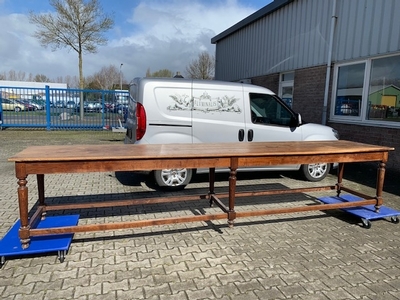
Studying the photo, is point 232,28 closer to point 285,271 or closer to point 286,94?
point 286,94

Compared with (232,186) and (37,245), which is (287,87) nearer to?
(232,186)

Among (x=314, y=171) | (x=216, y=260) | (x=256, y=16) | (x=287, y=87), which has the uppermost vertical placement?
(x=256, y=16)

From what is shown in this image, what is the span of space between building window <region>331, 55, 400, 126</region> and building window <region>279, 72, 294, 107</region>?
2303mm

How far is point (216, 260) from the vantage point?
3.24 meters

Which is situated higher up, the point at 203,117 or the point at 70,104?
the point at 70,104

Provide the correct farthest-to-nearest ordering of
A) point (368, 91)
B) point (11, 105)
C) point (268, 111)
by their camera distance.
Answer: point (11, 105)
point (368, 91)
point (268, 111)

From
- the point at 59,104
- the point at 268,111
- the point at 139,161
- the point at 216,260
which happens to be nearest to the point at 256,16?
the point at 268,111

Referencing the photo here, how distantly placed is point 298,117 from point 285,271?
3.76 m

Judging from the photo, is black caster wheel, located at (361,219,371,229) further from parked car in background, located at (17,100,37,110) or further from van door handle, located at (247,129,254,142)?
parked car in background, located at (17,100,37,110)

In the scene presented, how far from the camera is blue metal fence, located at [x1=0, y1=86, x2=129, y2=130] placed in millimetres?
14695

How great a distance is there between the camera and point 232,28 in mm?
14789

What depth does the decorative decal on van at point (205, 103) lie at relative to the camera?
217 inches

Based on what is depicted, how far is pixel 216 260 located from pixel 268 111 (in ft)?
12.3

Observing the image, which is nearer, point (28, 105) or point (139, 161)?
→ point (139, 161)
